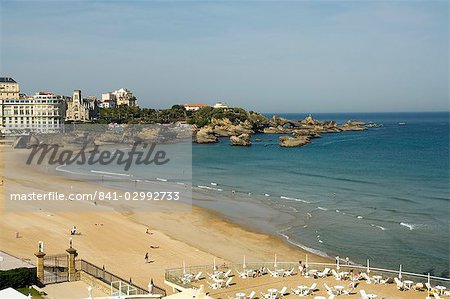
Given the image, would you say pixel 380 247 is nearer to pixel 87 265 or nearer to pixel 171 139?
pixel 87 265

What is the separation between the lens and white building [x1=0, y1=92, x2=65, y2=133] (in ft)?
347

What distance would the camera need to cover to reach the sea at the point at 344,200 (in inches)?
1005

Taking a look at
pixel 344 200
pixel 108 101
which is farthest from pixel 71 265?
pixel 108 101

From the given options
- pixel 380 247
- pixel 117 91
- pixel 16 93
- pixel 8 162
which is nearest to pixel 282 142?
pixel 8 162

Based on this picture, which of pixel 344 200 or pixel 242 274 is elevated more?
pixel 242 274

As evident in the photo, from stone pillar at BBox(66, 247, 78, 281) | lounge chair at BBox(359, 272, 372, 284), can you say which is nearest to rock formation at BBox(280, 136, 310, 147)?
lounge chair at BBox(359, 272, 372, 284)

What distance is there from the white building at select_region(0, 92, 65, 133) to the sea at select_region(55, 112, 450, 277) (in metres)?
47.9

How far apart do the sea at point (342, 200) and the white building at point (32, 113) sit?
47.9m

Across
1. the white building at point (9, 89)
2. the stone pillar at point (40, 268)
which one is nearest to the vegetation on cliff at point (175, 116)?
the white building at point (9, 89)

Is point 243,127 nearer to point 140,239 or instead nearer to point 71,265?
point 140,239

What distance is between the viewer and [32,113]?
10712 centimetres

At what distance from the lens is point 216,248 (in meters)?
25.2

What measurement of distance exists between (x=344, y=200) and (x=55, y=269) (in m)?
24.0

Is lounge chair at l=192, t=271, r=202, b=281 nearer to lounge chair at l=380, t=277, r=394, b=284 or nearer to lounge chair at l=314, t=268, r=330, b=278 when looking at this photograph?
lounge chair at l=314, t=268, r=330, b=278
